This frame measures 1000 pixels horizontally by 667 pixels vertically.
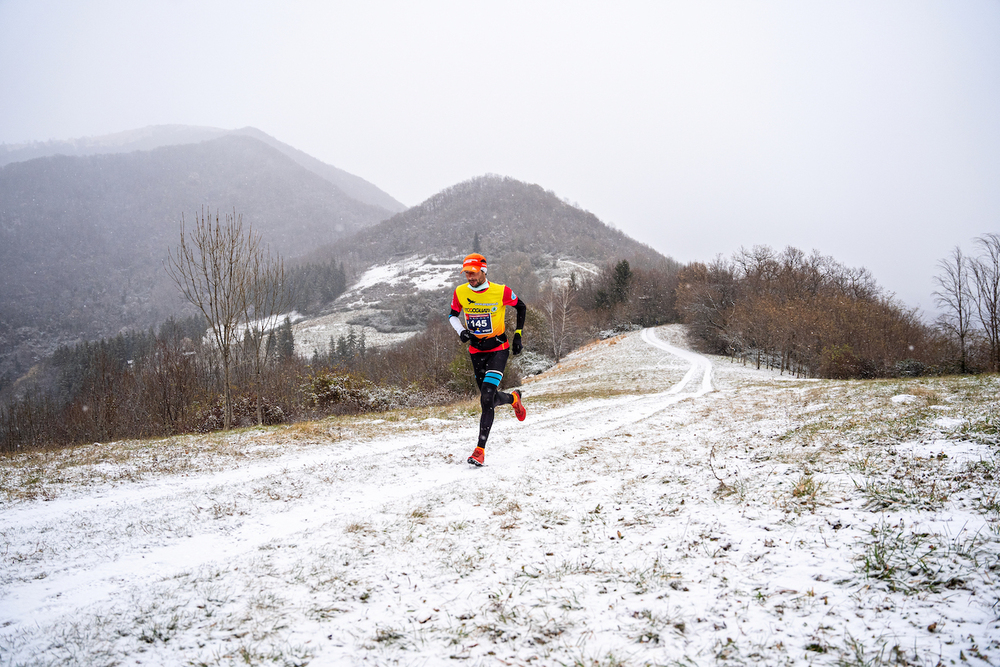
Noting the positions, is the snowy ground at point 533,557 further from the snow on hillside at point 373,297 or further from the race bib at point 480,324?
the snow on hillside at point 373,297

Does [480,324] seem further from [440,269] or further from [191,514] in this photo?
[440,269]

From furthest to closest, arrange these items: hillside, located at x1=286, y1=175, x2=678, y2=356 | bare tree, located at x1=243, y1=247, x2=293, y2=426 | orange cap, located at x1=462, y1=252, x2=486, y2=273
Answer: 1. hillside, located at x1=286, y1=175, x2=678, y2=356
2. bare tree, located at x1=243, y1=247, x2=293, y2=426
3. orange cap, located at x1=462, y1=252, x2=486, y2=273

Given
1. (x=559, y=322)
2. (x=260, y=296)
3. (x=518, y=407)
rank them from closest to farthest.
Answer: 1. (x=518, y=407)
2. (x=260, y=296)
3. (x=559, y=322)

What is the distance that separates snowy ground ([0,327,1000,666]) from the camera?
224 centimetres

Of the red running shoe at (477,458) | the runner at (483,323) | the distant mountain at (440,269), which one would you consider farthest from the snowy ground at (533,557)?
the distant mountain at (440,269)

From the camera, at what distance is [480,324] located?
22.9 ft

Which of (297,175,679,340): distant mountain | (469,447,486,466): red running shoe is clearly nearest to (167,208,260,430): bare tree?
(469,447,486,466): red running shoe

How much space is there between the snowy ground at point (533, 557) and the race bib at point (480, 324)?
6.81 ft

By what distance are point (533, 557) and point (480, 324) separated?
4.14 meters

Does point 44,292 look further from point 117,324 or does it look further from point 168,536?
point 168,536

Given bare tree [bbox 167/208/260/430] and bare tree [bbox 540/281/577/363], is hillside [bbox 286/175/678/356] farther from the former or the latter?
bare tree [bbox 167/208/260/430]

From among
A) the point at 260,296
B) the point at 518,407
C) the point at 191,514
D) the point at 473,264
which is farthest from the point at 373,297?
the point at 191,514

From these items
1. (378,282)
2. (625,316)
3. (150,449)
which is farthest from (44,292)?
(150,449)

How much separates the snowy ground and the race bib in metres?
2.08
